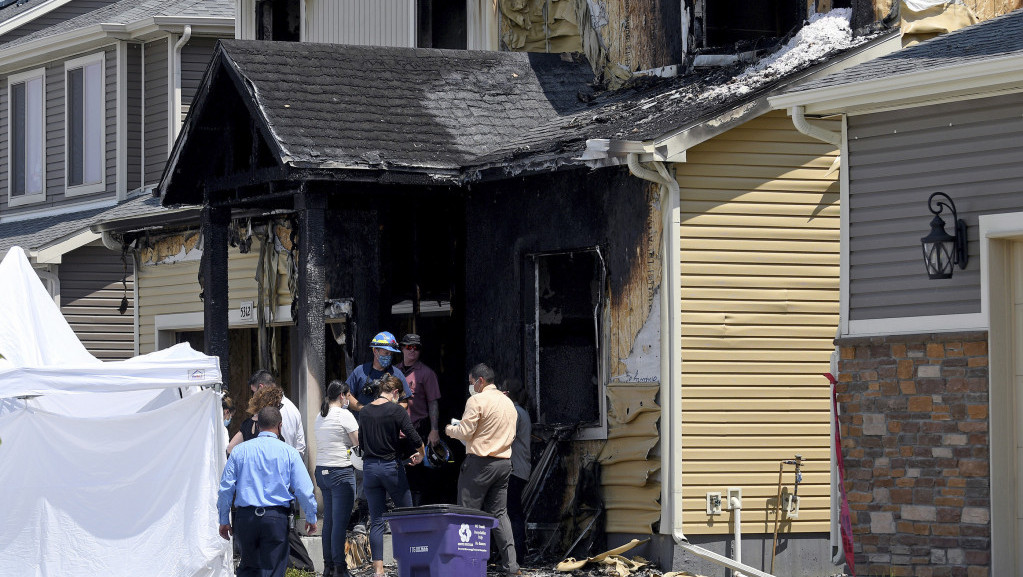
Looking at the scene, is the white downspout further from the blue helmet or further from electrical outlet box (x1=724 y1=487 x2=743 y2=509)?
the blue helmet

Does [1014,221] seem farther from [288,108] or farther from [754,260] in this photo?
[288,108]

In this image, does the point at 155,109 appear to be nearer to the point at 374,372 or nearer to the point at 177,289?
the point at 177,289

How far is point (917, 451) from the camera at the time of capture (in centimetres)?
1091

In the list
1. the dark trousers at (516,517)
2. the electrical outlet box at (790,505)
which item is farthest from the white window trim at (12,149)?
the electrical outlet box at (790,505)

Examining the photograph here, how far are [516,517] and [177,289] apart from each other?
334 inches

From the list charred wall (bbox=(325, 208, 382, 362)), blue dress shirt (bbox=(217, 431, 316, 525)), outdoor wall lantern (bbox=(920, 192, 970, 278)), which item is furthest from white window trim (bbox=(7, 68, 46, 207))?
outdoor wall lantern (bbox=(920, 192, 970, 278))

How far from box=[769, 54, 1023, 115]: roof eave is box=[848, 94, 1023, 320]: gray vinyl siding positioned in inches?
4.2

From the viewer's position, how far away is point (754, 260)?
1367cm

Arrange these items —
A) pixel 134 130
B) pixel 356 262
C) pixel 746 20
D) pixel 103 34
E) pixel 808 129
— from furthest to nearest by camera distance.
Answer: pixel 134 130 → pixel 103 34 → pixel 746 20 → pixel 356 262 → pixel 808 129

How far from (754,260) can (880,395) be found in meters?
2.72

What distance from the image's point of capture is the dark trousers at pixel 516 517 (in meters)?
13.9

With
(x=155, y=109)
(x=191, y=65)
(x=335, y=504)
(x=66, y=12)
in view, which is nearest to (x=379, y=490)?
(x=335, y=504)

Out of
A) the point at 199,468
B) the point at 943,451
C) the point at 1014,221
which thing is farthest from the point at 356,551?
the point at 1014,221

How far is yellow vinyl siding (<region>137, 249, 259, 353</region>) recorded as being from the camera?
19438mm
